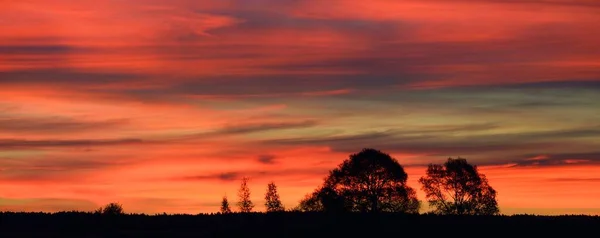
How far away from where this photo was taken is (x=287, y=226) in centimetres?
6906

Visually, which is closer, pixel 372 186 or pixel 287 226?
pixel 287 226

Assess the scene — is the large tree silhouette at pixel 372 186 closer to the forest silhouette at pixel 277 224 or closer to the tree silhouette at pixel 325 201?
the tree silhouette at pixel 325 201

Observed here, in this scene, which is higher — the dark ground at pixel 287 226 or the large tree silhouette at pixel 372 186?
the large tree silhouette at pixel 372 186

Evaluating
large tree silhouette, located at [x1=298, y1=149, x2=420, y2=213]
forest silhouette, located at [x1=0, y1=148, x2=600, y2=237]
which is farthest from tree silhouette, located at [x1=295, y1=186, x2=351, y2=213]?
forest silhouette, located at [x1=0, y1=148, x2=600, y2=237]

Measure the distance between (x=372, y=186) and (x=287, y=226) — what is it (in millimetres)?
43426

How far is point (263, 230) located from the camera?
220 feet

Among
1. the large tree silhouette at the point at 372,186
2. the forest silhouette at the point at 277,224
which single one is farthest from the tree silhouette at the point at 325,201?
the forest silhouette at the point at 277,224

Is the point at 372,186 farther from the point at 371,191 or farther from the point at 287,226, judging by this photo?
the point at 287,226

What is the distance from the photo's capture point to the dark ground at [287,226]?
2594 inches

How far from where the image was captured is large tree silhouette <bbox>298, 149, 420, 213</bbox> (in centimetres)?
11094

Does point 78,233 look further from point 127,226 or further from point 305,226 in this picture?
point 305,226

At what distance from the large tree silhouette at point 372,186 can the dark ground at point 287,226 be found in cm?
3503

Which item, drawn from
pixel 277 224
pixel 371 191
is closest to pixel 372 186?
pixel 371 191

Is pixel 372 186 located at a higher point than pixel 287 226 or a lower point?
higher
